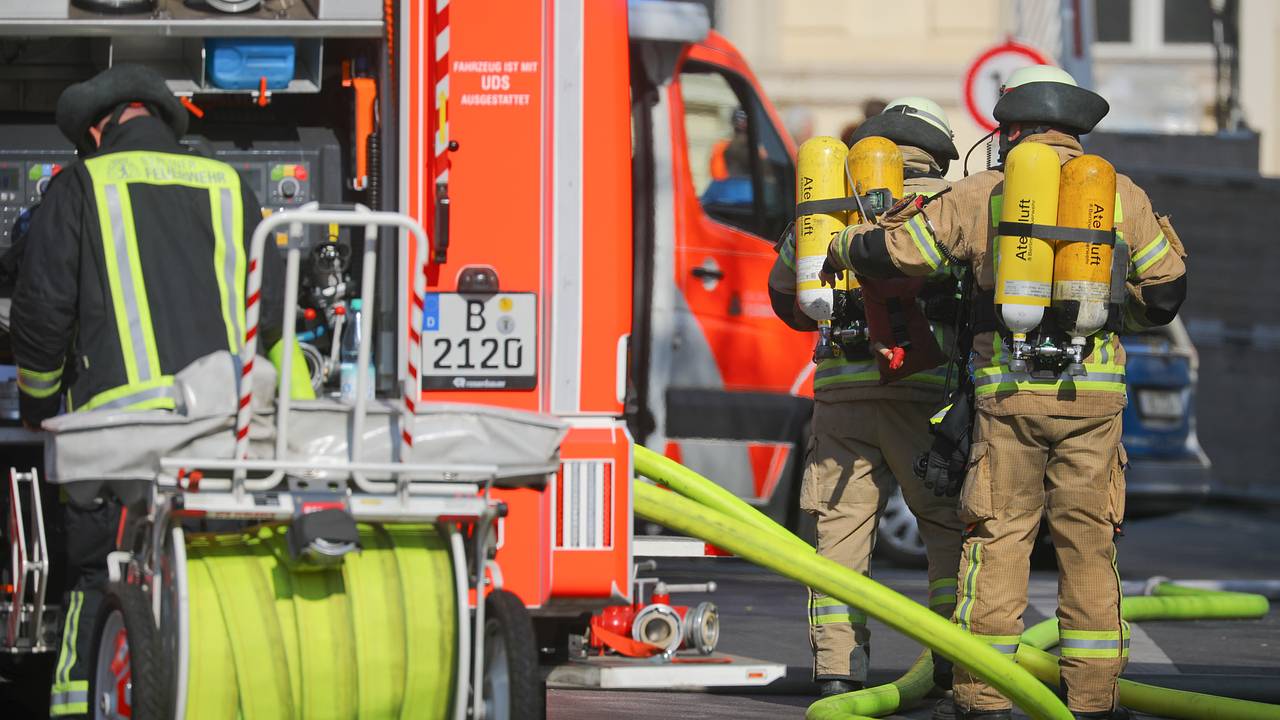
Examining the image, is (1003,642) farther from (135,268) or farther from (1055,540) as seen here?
(135,268)

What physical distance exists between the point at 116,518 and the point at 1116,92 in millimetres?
17264

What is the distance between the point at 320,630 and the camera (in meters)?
4.79

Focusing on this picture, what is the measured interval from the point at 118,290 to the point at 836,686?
8.21 ft

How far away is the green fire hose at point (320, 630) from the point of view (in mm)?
4734

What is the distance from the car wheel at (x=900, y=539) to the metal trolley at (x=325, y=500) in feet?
18.7

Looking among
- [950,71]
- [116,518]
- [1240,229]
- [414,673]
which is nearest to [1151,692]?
[414,673]

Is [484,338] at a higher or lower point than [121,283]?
lower

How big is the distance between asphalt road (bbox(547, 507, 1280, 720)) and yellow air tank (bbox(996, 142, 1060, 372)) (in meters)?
1.52

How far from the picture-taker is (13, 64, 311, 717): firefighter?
535 centimetres

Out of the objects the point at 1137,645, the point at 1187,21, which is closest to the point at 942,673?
the point at 1137,645

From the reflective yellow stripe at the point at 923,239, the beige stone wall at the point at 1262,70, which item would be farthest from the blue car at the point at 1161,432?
the beige stone wall at the point at 1262,70

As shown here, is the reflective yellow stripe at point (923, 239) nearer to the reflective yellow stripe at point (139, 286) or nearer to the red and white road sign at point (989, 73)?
the reflective yellow stripe at point (139, 286)

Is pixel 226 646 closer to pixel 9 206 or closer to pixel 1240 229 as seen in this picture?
pixel 9 206

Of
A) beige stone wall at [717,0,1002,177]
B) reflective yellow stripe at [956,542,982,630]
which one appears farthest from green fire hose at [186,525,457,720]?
beige stone wall at [717,0,1002,177]
